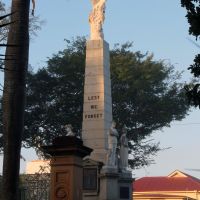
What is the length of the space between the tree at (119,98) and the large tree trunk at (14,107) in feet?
74.8

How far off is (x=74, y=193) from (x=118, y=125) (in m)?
22.8

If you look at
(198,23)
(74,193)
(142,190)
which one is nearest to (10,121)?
(74,193)

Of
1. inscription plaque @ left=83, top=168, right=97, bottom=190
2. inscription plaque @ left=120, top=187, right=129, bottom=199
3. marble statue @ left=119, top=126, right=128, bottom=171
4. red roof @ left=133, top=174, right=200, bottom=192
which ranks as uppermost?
red roof @ left=133, top=174, right=200, bottom=192

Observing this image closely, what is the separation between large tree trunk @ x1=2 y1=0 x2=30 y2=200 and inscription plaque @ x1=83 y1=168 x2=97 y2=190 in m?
12.4

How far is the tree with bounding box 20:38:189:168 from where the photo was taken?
30.9 metres

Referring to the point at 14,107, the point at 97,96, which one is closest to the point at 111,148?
the point at 97,96

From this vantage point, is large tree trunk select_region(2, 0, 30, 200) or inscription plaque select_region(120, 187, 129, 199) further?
inscription plaque select_region(120, 187, 129, 199)

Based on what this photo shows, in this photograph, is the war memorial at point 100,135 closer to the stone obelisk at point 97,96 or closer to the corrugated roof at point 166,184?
the stone obelisk at point 97,96

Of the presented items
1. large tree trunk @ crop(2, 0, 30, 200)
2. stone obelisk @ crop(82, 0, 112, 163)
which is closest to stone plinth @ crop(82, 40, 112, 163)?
stone obelisk @ crop(82, 0, 112, 163)

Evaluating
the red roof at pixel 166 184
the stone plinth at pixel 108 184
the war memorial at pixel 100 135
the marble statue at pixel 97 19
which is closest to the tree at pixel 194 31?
the war memorial at pixel 100 135

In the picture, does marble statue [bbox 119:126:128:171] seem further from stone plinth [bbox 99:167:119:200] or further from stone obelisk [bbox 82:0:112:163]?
stone plinth [bbox 99:167:119:200]

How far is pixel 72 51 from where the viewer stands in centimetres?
3316

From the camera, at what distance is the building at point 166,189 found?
1762 inches

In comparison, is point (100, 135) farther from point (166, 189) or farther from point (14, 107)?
point (166, 189)
